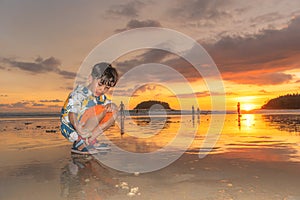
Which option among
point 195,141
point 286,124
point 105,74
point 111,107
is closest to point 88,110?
point 111,107

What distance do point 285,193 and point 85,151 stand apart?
14.2ft

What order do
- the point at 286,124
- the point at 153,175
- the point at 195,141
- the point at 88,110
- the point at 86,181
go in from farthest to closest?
the point at 286,124 → the point at 195,141 → the point at 88,110 → the point at 153,175 → the point at 86,181

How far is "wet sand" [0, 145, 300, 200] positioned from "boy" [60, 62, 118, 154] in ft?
2.27

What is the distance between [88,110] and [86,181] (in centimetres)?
256

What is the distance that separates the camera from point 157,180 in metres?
4.07

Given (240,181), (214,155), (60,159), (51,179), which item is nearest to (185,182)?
(240,181)

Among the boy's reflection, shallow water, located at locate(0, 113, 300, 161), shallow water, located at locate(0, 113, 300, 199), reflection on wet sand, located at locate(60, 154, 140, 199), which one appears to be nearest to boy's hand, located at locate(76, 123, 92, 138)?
shallow water, located at locate(0, 113, 300, 199)

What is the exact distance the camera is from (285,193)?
11.0 ft

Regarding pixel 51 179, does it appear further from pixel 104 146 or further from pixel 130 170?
pixel 104 146

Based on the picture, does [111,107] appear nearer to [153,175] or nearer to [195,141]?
[153,175]

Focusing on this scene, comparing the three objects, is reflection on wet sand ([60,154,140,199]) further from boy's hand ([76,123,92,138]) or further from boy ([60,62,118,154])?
boy ([60,62,118,154])

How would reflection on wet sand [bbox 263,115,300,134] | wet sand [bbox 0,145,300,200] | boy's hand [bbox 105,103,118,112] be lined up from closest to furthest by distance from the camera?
1. wet sand [bbox 0,145,300,200]
2. boy's hand [bbox 105,103,118,112]
3. reflection on wet sand [bbox 263,115,300,134]

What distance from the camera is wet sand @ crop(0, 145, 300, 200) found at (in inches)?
133

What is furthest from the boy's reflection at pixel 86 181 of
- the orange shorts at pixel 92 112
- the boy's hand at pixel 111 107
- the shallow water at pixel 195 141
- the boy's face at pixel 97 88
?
the shallow water at pixel 195 141
